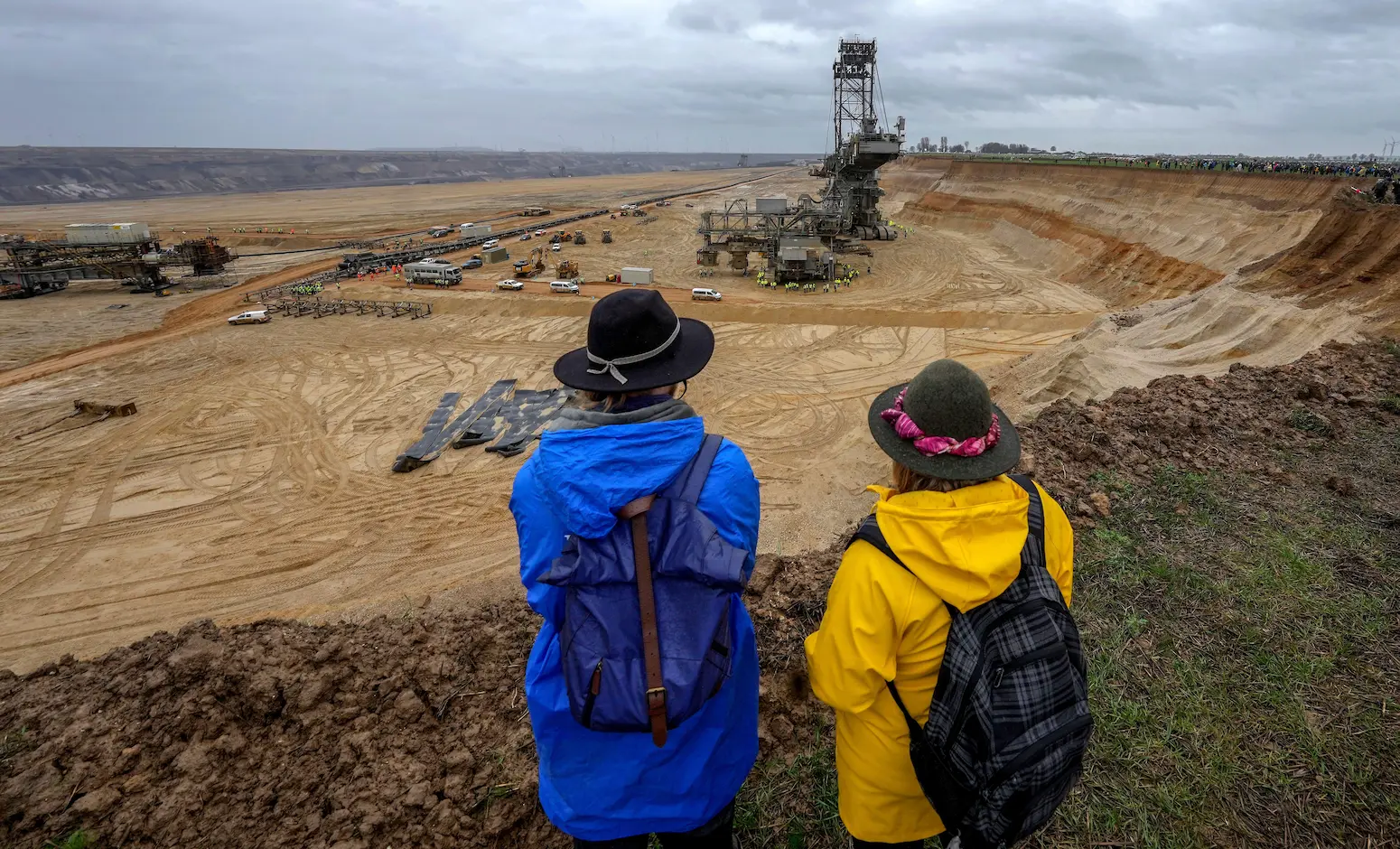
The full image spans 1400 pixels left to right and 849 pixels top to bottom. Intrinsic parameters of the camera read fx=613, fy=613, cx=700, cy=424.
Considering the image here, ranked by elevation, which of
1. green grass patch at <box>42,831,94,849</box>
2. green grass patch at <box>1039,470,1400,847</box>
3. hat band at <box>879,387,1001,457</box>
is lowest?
green grass patch at <box>42,831,94,849</box>

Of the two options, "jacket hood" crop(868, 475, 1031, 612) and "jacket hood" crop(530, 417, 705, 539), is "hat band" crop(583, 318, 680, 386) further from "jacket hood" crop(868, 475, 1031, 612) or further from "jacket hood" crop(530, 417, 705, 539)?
"jacket hood" crop(868, 475, 1031, 612)

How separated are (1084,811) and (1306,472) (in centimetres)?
517

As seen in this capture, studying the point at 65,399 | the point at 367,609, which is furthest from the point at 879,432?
the point at 65,399

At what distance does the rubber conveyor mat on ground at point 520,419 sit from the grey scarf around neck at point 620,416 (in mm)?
11992

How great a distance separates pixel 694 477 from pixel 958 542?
2.89 feet

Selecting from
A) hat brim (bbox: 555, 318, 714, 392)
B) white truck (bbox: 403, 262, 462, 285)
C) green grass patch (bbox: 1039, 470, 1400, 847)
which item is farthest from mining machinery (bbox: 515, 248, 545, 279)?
hat brim (bbox: 555, 318, 714, 392)

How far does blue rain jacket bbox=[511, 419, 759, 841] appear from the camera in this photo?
1.91 m

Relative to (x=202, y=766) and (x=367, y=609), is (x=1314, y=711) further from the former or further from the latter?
(x=367, y=609)

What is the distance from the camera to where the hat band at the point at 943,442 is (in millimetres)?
2150

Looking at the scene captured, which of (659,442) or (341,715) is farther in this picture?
(341,715)

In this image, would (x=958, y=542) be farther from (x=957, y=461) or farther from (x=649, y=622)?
(x=649, y=622)

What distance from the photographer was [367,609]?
873 cm

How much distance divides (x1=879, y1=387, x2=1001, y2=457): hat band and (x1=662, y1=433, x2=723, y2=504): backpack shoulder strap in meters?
0.71

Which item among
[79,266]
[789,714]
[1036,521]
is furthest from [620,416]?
[79,266]
